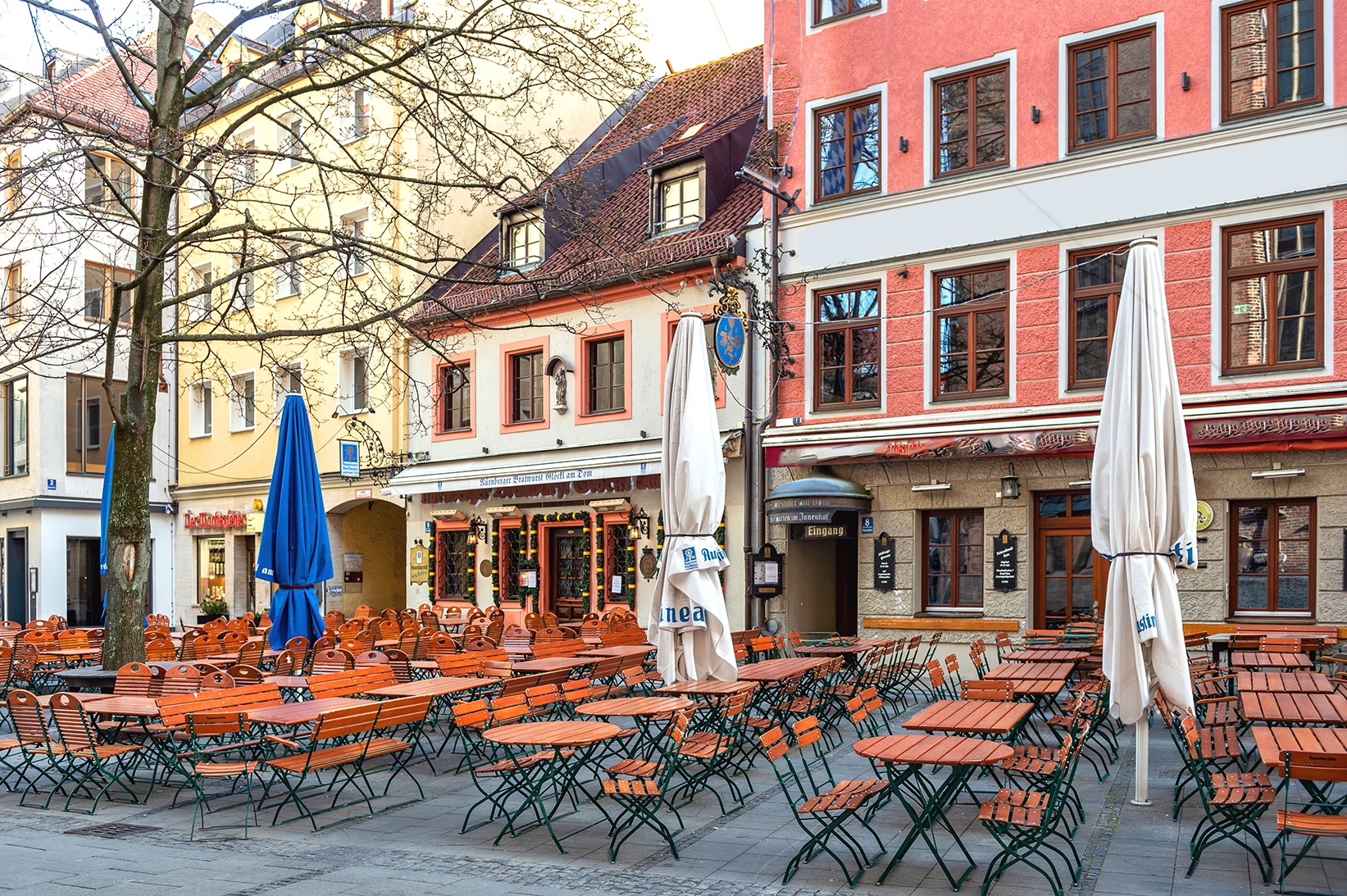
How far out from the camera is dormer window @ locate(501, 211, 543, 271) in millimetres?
22609

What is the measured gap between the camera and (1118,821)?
7.50 metres

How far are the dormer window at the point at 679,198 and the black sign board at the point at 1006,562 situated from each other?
7531 millimetres

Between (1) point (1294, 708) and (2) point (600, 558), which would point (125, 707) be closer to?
(1) point (1294, 708)

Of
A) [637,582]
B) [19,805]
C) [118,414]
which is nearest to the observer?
[19,805]

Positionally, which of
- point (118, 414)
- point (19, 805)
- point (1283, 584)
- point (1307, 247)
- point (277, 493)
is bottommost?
point (19, 805)

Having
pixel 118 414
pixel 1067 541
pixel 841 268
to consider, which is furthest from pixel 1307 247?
pixel 118 414

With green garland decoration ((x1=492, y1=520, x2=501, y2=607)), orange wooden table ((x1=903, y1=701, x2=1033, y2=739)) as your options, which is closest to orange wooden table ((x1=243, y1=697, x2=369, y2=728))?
orange wooden table ((x1=903, y1=701, x2=1033, y2=739))

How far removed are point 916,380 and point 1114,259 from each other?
9.72 ft

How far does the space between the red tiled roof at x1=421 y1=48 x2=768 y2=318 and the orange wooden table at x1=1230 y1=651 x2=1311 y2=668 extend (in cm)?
787

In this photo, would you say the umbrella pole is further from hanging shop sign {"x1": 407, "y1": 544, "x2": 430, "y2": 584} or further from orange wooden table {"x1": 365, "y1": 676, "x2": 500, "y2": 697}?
hanging shop sign {"x1": 407, "y1": 544, "x2": 430, "y2": 584}

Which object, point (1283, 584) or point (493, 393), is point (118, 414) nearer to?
point (493, 393)

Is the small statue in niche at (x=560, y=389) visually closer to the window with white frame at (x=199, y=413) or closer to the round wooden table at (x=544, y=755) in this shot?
the window with white frame at (x=199, y=413)

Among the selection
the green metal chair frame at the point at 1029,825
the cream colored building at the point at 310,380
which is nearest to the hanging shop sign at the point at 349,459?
the cream colored building at the point at 310,380

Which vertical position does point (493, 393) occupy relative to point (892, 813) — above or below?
above
